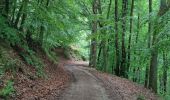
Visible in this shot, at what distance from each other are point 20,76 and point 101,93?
13.6ft

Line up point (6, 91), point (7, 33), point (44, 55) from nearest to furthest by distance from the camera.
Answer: point (6, 91) → point (7, 33) → point (44, 55)

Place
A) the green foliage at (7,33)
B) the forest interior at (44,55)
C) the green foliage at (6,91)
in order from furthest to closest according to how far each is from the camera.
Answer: the green foliage at (7,33)
the forest interior at (44,55)
the green foliage at (6,91)

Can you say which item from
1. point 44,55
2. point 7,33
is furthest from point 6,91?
point 44,55

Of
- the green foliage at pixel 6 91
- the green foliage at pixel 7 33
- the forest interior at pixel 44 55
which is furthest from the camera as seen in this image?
the green foliage at pixel 7 33

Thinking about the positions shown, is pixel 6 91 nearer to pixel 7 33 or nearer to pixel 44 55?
pixel 7 33

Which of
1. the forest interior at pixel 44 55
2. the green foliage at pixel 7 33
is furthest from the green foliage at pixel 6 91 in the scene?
the green foliage at pixel 7 33

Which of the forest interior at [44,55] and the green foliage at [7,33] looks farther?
the green foliage at [7,33]

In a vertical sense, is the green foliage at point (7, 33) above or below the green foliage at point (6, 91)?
above

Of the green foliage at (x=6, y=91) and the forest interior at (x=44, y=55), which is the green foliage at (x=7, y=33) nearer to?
the forest interior at (x=44, y=55)

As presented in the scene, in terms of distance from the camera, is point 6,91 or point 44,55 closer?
point 6,91

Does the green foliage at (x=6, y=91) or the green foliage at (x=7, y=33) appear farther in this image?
the green foliage at (x=7, y=33)

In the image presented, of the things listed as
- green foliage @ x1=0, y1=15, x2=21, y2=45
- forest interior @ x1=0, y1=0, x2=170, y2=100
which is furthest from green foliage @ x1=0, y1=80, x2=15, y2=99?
green foliage @ x1=0, y1=15, x2=21, y2=45

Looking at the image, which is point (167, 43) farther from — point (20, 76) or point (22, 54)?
point (22, 54)

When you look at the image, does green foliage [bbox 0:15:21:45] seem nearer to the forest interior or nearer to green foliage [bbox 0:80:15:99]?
the forest interior
